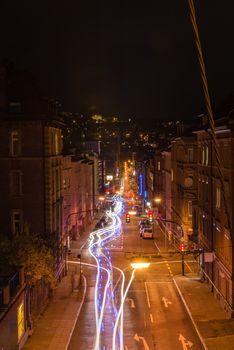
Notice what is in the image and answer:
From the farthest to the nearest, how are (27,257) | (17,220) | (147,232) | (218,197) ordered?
(147,232)
(17,220)
(218,197)
(27,257)

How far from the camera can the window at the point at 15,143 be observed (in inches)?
1596

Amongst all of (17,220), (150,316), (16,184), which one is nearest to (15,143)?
(16,184)

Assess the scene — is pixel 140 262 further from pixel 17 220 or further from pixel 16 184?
pixel 16 184

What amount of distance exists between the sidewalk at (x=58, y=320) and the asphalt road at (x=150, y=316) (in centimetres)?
52

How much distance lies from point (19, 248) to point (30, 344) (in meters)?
5.56

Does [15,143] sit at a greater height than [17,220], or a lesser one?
greater

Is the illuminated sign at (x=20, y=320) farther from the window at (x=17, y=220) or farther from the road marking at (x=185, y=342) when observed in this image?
the window at (x=17, y=220)

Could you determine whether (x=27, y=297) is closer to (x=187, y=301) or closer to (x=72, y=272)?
(x=187, y=301)

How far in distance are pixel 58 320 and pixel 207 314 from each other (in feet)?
29.5

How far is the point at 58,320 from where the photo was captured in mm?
33281

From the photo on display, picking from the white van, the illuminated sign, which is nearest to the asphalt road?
the illuminated sign

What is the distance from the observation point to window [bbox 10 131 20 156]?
133 feet

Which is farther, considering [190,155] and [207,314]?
[190,155]

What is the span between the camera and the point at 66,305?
37.5 m
